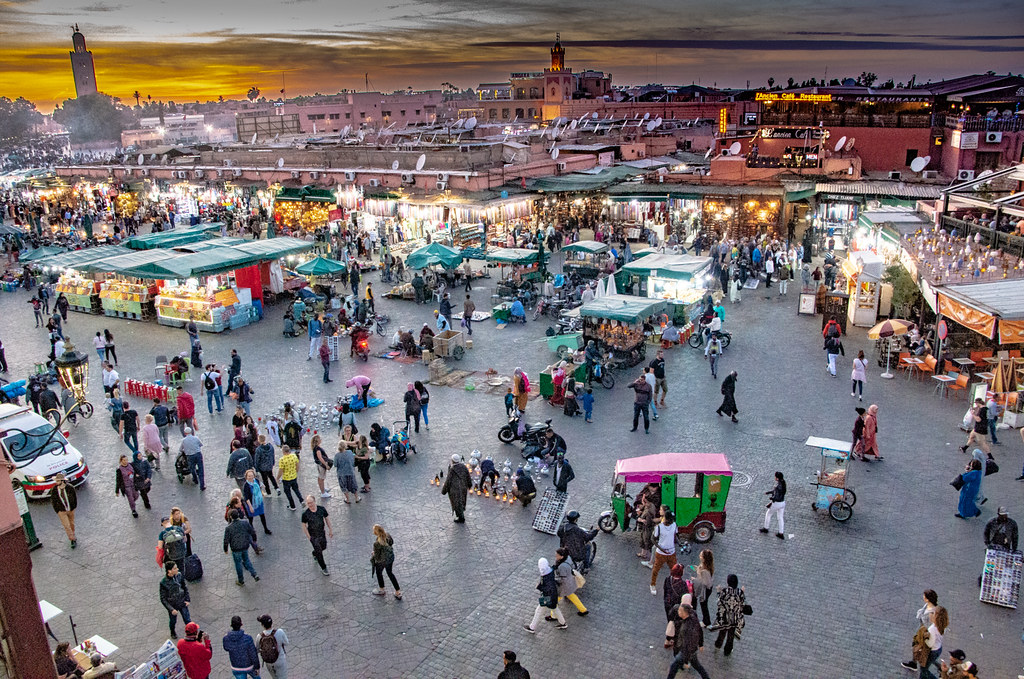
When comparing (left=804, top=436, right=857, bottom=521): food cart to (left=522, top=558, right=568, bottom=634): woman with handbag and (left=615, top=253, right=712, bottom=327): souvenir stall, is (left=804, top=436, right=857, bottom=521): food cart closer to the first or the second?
(left=522, top=558, right=568, bottom=634): woman with handbag

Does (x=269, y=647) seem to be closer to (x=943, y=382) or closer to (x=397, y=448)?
(x=397, y=448)

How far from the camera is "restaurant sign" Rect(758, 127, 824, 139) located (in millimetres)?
39062

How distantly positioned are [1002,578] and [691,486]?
4005 mm

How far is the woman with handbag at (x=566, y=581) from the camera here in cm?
932

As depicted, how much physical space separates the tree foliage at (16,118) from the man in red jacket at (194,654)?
162 m

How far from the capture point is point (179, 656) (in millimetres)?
8008

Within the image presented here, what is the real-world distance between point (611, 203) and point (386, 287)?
14.3 m

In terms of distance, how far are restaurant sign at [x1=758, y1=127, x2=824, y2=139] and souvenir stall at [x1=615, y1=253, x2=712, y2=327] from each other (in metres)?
19.5

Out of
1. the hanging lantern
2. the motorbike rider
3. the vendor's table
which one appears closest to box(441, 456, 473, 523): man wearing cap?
the motorbike rider

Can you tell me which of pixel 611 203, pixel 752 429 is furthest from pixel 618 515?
pixel 611 203

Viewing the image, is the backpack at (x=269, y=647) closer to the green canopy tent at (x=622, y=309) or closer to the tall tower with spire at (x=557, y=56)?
the green canopy tent at (x=622, y=309)

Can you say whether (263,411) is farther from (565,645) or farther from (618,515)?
(565,645)

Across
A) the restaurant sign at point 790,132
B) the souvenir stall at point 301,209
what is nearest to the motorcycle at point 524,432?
the souvenir stall at point 301,209

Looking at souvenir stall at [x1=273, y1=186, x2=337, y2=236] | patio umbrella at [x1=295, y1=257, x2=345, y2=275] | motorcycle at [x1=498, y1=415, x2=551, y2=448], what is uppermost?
souvenir stall at [x1=273, y1=186, x2=337, y2=236]
